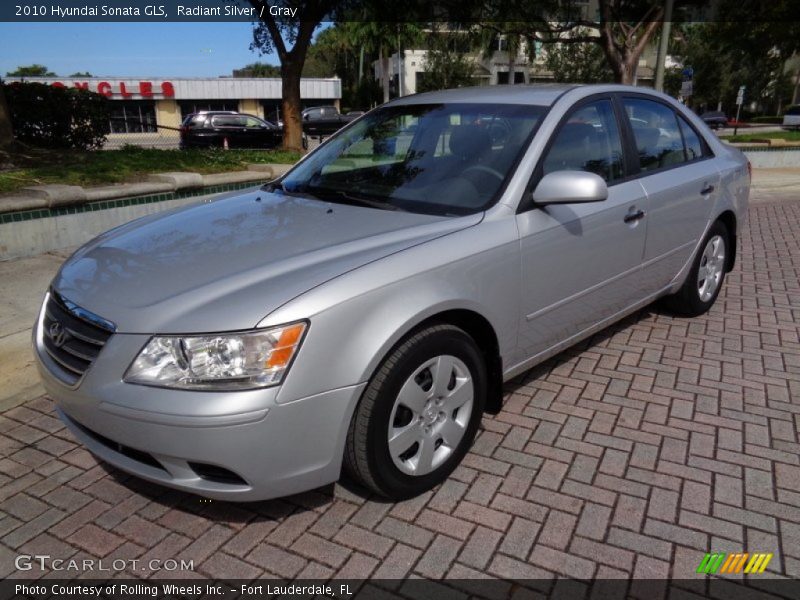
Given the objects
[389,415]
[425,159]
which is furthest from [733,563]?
[425,159]

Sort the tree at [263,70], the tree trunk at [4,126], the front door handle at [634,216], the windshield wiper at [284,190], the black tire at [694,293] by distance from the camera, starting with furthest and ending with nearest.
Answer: the tree at [263,70] < the tree trunk at [4,126] < the black tire at [694,293] < the front door handle at [634,216] < the windshield wiper at [284,190]

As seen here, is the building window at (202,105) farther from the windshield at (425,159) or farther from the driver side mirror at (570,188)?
the driver side mirror at (570,188)

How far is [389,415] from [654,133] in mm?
2851

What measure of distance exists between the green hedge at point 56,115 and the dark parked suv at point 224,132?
10775 millimetres

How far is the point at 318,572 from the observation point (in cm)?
238

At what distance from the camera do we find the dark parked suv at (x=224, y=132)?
22203 mm

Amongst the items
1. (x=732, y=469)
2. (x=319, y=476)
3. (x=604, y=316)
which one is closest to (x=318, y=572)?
(x=319, y=476)

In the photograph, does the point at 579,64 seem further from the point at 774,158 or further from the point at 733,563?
the point at 733,563

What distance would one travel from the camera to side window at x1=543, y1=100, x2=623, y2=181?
11.0 feet

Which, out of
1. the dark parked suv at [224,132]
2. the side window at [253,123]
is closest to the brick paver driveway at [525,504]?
the dark parked suv at [224,132]

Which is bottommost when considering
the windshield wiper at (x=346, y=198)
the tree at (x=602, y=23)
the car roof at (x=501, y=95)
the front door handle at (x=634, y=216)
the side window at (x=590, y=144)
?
the front door handle at (x=634, y=216)

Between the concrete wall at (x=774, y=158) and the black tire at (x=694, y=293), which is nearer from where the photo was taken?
the black tire at (x=694, y=293)

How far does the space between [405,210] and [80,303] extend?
1466 millimetres

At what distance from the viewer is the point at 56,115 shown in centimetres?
1037
